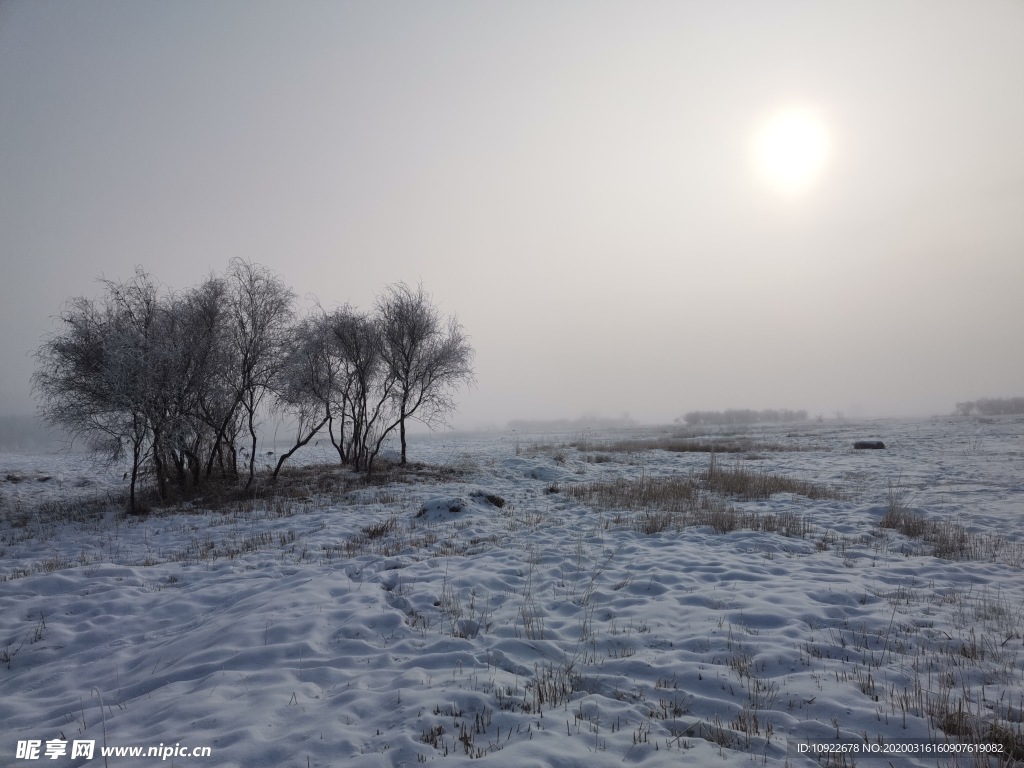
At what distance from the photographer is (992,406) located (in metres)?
66.9

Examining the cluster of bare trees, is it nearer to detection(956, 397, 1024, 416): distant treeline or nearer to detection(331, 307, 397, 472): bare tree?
detection(331, 307, 397, 472): bare tree

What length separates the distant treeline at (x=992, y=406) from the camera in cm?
6425

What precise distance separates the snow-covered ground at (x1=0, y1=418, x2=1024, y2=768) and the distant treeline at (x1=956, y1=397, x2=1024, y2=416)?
76.9m

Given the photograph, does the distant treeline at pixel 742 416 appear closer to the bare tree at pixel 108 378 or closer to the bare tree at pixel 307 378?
the bare tree at pixel 307 378

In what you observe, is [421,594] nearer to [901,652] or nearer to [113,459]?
[901,652]

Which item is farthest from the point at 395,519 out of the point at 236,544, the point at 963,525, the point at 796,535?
the point at 963,525

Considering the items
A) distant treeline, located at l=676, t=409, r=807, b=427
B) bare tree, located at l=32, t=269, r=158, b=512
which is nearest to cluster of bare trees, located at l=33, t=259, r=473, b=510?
bare tree, located at l=32, t=269, r=158, b=512

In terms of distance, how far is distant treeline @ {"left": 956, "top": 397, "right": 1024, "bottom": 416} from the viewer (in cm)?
6425

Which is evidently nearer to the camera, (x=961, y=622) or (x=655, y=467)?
(x=961, y=622)

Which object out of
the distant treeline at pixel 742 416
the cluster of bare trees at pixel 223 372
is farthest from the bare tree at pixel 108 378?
the distant treeline at pixel 742 416

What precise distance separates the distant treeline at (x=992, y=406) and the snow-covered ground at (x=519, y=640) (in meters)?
76.9

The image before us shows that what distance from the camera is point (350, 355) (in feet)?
76.8

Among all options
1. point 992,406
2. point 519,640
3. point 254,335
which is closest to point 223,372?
point 254,335

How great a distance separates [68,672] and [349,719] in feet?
13.1
